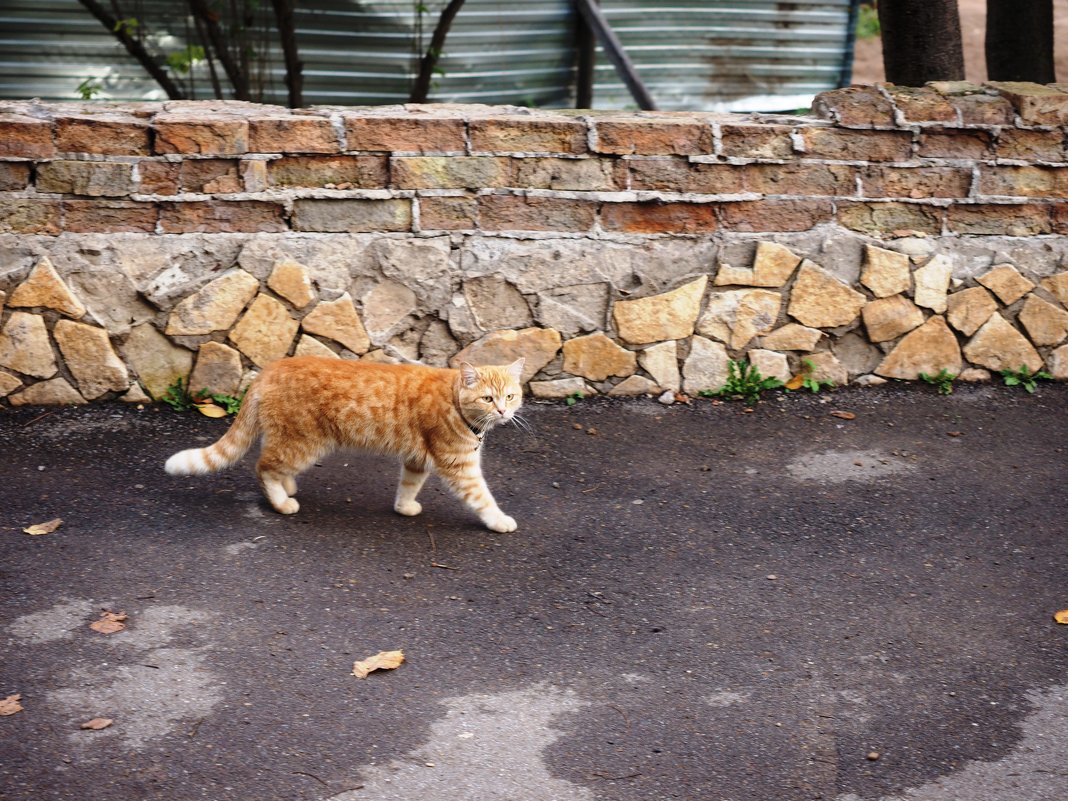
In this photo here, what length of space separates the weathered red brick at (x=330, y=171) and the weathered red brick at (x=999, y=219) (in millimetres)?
3049

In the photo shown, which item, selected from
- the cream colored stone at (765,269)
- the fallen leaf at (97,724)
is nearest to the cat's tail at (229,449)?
the fallen leaf at (97,724)

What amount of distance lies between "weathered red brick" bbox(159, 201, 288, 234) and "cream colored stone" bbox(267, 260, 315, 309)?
0.61 ft

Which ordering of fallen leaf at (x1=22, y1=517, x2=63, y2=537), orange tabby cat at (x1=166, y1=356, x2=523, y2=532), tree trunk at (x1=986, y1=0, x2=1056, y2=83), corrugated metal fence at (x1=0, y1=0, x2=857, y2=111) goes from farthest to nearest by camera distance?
corrugated metal fence at (x1=0, y1=0, x2=857, y2=111)
tree trunk at (x1=986, y1=0, x2=1056, y2=83)
orange tabby cat at (x1=166, y1=356, x2=523, y2=532)
fallen leaf at (x1=22, y1=517, x2=63, y2=537)

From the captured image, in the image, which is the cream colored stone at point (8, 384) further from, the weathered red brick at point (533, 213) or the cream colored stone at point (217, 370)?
the weathered red brick at point (533, 213)

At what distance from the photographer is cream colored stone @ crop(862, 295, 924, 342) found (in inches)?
247

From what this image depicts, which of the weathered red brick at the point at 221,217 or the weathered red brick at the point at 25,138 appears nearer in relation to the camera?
the weathered red brick at the point at 25,138

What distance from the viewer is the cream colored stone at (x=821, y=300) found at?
20.2 feet

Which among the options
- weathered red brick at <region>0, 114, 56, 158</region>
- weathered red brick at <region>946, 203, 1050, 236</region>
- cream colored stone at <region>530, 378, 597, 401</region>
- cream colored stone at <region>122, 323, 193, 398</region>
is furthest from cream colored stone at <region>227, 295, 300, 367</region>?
weathered red brick at <region>946, 203, 1050, 236</region>

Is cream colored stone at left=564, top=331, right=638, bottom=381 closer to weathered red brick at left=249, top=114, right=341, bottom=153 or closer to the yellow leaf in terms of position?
weathered red brick at left=249, top=114, right=341, bottom=153

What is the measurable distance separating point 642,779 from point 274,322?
129 inches

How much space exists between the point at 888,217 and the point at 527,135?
6.55ft

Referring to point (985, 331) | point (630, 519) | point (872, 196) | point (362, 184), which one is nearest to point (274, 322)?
point (362, 184)

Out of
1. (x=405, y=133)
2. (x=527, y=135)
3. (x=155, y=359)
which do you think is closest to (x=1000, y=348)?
(x=527, y=135)

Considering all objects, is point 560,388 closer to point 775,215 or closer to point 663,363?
point 663,363
